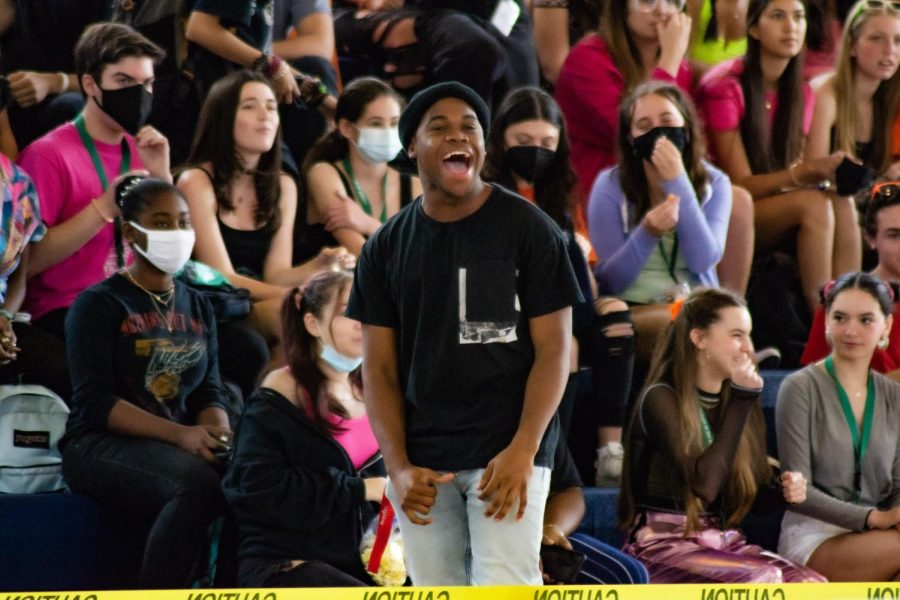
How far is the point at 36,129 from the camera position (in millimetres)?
5727

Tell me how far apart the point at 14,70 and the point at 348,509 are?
2492 millimetres

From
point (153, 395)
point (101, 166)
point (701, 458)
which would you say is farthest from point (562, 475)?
point (101, 166)

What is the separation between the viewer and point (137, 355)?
15.2 ft

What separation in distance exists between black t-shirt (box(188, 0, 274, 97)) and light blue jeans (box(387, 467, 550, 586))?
3030 mm

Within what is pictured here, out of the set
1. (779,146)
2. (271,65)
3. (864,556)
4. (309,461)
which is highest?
(271,65)

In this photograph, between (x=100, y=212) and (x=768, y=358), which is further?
(x=768, y=358)

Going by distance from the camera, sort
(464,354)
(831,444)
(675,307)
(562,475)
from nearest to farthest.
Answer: (464,354) < (562,475) < (831,444) < (675,307)

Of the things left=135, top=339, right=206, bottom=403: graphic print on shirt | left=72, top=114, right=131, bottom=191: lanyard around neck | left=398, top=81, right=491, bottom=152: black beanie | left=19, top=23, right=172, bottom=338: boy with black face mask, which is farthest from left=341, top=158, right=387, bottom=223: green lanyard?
left=398, top=81, right=491, bottom=152: black beanie

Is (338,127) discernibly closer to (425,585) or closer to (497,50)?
(497,50)

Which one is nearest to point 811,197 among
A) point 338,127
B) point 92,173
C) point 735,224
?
point 735,224

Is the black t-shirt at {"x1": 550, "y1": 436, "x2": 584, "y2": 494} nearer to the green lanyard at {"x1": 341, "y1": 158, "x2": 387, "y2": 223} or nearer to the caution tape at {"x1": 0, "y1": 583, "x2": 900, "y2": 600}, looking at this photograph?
the caution tape at {"x1": 0, "y1": 583, "x2": 900, "y2": 600}

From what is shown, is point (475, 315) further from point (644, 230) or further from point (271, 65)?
point (271, 65)

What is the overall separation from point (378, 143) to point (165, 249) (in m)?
1.25

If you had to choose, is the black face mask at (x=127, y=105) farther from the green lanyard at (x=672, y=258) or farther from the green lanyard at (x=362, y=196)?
the green lanyard at (x=672, y=258)
